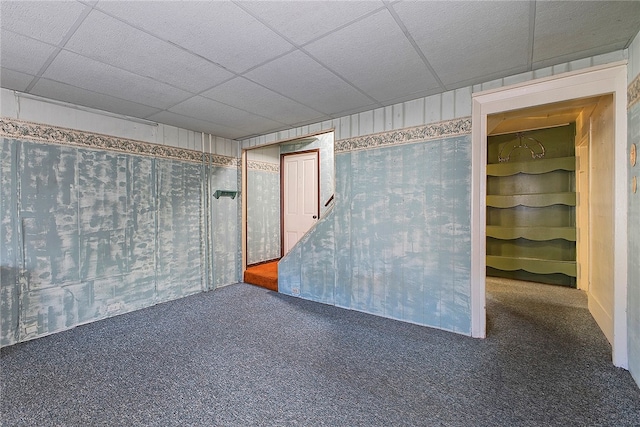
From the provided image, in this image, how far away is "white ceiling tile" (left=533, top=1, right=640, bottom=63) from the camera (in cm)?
158

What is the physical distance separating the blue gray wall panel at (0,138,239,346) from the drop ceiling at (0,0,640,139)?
75cm

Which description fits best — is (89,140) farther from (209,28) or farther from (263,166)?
(263,166)

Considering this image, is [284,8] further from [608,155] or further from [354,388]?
[608,155]

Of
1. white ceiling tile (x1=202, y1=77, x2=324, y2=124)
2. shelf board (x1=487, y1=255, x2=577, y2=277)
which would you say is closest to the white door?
white ceiling tile (x1=202, y1=77, x2=324, y2=124)

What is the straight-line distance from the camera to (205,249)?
13.7ft

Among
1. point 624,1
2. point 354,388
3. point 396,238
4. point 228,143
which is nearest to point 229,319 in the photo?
point 354,388

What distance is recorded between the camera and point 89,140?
10.0 feet

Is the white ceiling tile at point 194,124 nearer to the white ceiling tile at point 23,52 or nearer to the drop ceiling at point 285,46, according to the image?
the drop ceiling at point 285,46

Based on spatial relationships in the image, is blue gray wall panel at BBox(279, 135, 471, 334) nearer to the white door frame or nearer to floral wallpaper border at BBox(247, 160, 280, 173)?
Result: the white door frame

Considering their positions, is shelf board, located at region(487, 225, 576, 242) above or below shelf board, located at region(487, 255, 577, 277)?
above

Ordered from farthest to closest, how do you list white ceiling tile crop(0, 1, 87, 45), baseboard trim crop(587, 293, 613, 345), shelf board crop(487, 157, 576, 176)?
shelf board crop(487, 157, 576, 176)
baseboard trim crop(587, 293, 613, 345)
white ceiling tile crop(0, 1, 87, 45)

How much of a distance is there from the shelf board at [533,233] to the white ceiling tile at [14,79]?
615 centimetres

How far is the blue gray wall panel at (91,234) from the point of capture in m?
2.61

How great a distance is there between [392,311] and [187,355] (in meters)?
2.06
